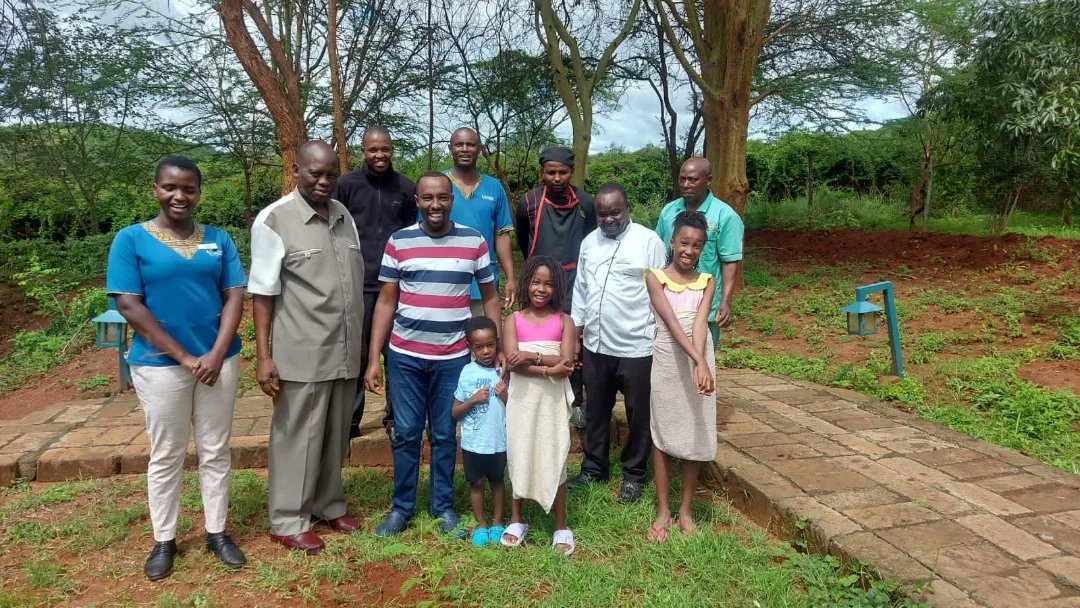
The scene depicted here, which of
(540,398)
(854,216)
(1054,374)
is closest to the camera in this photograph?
(540,398)

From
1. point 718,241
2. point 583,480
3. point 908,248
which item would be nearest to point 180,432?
point 583,480

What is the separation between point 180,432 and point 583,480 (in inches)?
77.8

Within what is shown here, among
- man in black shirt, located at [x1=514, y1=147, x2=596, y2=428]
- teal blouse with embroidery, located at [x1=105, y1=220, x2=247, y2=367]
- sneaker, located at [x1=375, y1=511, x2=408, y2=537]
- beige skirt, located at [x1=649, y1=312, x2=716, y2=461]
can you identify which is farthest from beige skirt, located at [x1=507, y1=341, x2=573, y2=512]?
teal blouse with embroidery, located at [x1=105, y1=220, x2=247, y2=367]

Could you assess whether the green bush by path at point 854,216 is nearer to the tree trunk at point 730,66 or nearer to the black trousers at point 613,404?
the tree trunk at point 730,66

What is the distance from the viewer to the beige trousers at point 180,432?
2.71 m

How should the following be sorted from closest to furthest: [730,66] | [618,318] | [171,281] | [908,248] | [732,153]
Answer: [171,281] < [618,318] < [730,66] < [732,153] < [908,248]

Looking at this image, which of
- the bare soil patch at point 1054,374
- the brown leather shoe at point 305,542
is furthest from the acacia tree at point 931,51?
the brown leather shoe at point 305,542

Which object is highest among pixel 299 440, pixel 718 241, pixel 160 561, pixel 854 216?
pixel 854 216

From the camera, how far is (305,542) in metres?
3.02

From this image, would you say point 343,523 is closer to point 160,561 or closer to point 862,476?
point 160,561

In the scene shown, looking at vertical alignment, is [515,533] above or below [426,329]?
below

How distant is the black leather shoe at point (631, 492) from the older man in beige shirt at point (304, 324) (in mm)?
1487

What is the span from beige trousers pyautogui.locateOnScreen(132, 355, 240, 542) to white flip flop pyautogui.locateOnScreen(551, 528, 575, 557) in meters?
1.47

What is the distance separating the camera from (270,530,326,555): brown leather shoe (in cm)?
302
